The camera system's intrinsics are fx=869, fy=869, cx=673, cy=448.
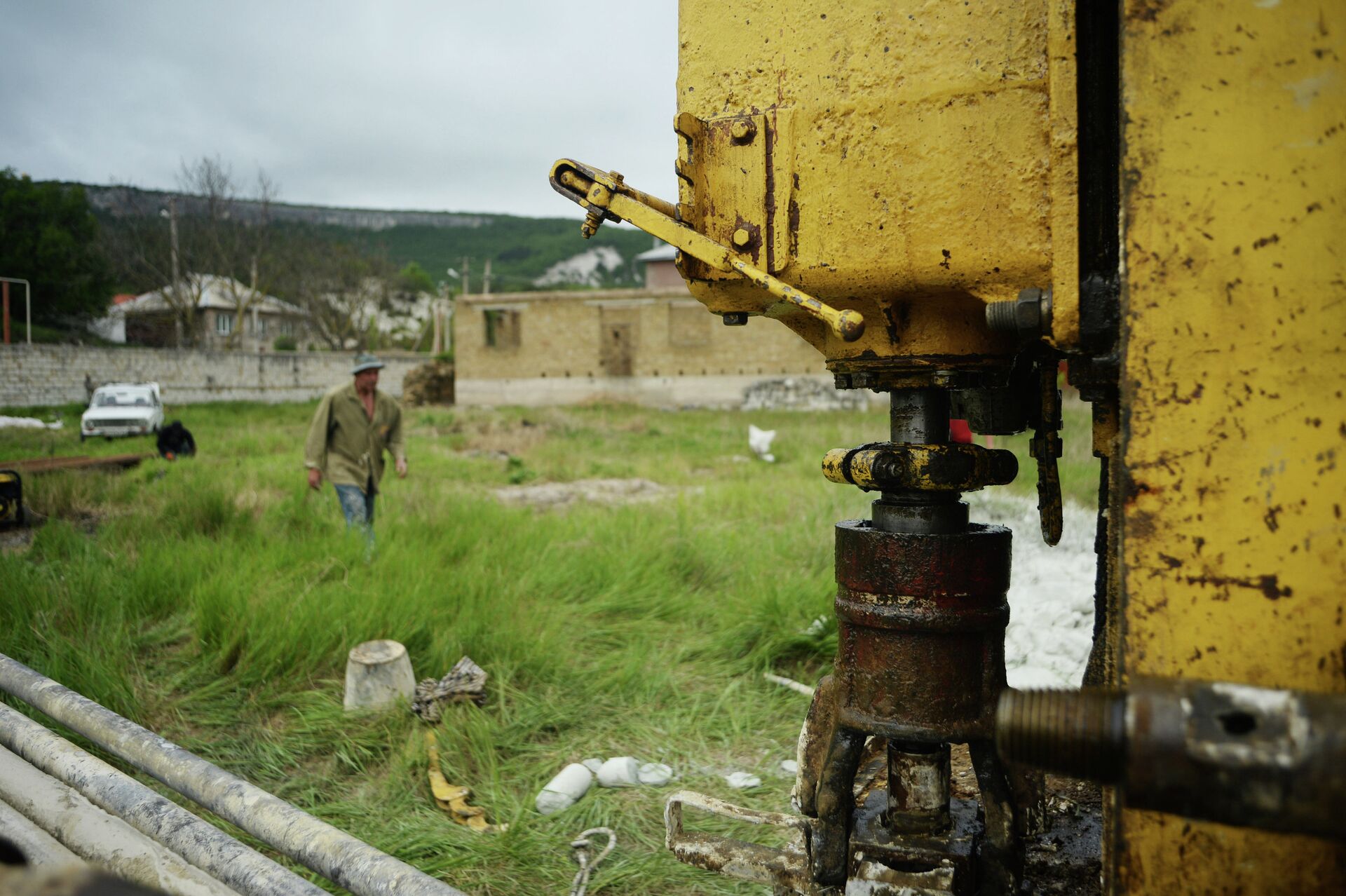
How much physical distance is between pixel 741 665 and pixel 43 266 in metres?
31.4

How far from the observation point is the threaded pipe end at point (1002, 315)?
124 cm

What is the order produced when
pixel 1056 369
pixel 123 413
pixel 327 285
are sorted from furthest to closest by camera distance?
pixel 327 285, pixel 123 413, pixel 1056 369

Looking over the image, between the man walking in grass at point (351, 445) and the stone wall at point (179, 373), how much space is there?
1697cm

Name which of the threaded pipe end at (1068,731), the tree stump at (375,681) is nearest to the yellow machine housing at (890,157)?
the threaded pipe end at (1068,731)

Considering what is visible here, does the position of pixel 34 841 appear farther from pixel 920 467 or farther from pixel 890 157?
pixel 890 157

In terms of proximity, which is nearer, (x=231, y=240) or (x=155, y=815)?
(x=155, y=815)

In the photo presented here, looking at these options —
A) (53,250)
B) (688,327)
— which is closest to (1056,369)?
(688,327)

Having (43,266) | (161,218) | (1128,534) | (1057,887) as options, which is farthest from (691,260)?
(161,218)

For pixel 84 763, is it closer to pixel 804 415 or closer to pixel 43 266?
pixel 804 415

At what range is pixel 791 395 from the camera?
2480 cm

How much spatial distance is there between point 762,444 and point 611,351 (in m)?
14.5

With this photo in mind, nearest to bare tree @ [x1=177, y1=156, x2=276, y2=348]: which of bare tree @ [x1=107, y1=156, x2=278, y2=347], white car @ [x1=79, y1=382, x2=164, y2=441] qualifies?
bare tree @ [x1=107, y1=156, x2=278, y2=347]

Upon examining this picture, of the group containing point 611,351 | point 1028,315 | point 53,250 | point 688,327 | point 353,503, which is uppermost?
point 53,250

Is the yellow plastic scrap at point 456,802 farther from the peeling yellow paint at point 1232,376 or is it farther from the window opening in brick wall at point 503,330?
the window opening in brick wall at point 503,330
